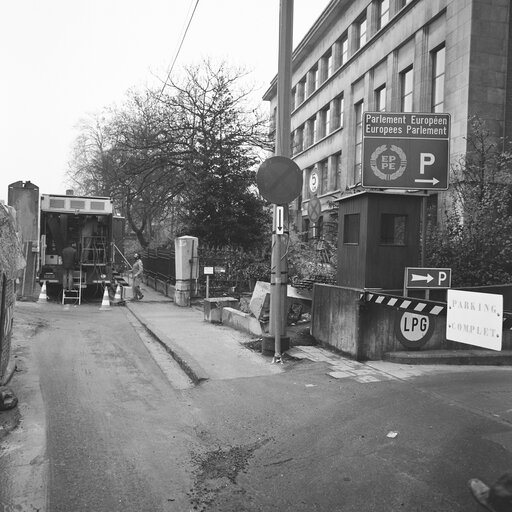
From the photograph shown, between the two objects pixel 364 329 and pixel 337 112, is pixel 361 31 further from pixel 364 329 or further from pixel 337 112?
pixel 364 329

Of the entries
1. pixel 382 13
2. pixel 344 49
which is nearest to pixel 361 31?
pixel 344 49

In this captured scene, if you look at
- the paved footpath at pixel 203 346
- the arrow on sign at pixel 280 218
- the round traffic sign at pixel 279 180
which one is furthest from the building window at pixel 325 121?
the arrow on sign at pixel 280 218

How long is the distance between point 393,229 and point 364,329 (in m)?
1.84

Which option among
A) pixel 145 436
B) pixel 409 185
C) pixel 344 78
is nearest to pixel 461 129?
pixel 409 185

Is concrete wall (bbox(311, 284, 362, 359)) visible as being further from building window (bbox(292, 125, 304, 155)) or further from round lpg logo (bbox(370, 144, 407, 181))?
building window (bbox(292, 125, 304, 155))

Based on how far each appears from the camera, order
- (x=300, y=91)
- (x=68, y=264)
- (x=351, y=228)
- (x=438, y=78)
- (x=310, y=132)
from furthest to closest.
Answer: (x=300, y=91), (x=310, y=132), (x=438, y=78), (x=68, y=264), (x=351, y=228)

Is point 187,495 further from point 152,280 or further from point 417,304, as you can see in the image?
point 152,280

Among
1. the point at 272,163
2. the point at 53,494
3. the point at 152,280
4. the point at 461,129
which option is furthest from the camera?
the point at 152,280

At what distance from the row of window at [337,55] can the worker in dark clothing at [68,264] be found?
18000mm

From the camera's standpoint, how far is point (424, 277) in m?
8.41

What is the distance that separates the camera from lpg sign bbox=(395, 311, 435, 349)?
832cm

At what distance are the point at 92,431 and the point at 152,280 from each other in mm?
19680

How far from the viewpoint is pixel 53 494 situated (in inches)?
148

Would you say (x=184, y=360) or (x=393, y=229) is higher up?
(x=393, y=229)
